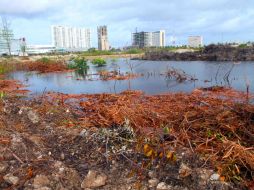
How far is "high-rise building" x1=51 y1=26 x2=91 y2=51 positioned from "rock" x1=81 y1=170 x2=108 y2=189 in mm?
83370

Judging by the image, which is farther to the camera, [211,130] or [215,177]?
[211,130]

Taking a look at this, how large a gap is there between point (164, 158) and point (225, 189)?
689 millimetres

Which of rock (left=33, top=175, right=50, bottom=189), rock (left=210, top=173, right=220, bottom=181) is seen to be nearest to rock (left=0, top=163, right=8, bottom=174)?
rock (left=33, top=175, right=50, bottom=189)

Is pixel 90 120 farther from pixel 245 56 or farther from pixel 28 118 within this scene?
pixel 245 56

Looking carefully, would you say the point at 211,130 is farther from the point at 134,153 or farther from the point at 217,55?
the point at 217,55

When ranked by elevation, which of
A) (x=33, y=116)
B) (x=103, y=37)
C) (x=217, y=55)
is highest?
(x=103, y=37)

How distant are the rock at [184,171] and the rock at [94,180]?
29.0 inches

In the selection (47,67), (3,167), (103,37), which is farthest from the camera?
(103,37)

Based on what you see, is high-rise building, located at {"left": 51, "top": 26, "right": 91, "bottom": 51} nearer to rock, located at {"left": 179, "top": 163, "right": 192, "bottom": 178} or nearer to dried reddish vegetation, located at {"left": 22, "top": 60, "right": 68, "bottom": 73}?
dried reddish vegetation, located at {"left": 22, "top": 60, "right": 68, "bottom": 73}

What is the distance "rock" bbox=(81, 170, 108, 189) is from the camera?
304 centimetres

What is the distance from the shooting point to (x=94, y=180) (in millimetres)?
3066

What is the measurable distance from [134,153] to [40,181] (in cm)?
102

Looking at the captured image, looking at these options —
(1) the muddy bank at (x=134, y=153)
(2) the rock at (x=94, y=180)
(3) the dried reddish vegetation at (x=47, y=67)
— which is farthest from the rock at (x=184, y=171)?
(3) the dried reddish vegetation at (x=47, y=67)

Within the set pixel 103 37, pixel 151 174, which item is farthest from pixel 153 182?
pixel 103 37
